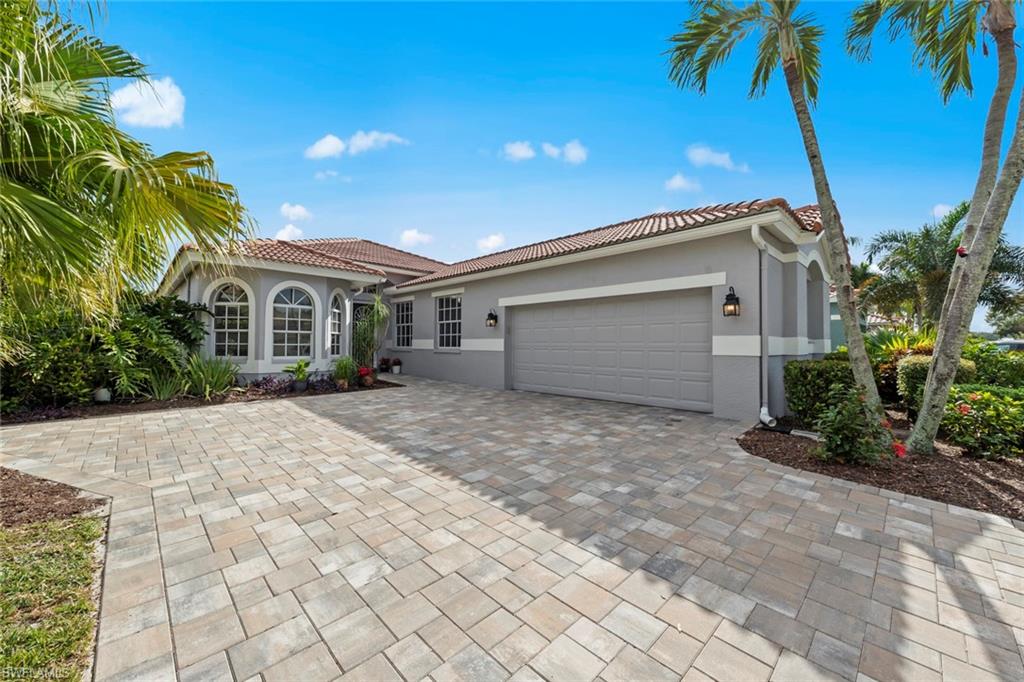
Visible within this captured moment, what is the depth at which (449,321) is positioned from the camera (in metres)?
12.8

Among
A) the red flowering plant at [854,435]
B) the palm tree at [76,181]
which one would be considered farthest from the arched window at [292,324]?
the red flowering plant at [854,435]

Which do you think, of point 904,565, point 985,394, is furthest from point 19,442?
point 985,394

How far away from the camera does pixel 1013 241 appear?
611 inches

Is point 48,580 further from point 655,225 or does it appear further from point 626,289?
point 655,225

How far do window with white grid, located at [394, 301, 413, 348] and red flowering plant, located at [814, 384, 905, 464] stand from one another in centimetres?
1215

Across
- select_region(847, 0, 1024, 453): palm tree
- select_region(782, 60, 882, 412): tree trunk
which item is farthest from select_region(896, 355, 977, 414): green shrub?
select_region(782, 60, 882, 412): tree trunk

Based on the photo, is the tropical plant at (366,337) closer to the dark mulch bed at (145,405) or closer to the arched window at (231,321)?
the dark mulch bed at (145,405)

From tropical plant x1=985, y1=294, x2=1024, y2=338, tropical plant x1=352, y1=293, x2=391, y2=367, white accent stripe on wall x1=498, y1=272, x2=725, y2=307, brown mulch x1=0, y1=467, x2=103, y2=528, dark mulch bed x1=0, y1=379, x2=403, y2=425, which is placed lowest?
brown mulch x1=0, y1=467, x2=103, y2=528

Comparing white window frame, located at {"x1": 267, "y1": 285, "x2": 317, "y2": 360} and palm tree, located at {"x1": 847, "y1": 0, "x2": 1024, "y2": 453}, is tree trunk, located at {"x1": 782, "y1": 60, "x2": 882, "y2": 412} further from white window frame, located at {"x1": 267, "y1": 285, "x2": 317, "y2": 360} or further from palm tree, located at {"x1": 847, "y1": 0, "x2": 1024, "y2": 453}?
white window frame, located at {"x1": 267, "y1": 285, "x2": 317, "y2": 360}

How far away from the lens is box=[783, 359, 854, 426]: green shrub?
6043 mm

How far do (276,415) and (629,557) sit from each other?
7.11m

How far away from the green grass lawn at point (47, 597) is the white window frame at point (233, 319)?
26.6 ft

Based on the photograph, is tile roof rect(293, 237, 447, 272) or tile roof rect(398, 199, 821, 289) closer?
tile roof rect(398, 199, 821, 289)

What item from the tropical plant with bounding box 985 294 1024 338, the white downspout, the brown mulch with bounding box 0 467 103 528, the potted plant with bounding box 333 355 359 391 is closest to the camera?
the brown mulch with bounding box 0 467 103 528
